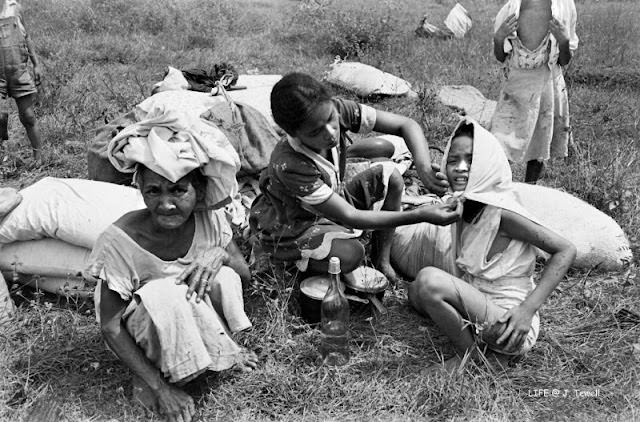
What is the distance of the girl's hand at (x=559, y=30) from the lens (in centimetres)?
385

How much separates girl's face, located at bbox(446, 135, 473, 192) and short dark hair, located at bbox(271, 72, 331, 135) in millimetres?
595

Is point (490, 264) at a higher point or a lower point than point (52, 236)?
higher

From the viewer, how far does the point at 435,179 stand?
2773 mm

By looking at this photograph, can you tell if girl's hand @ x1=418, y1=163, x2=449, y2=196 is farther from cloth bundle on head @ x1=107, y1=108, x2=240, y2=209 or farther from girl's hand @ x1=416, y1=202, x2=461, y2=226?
cloth bundle on head @ x1=107, y1=108, x2=240, y2=209

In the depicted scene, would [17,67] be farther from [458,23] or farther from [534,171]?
[458,23]

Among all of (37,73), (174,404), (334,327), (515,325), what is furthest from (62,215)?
(37,73)

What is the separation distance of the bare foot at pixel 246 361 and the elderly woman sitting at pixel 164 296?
2.8 inches

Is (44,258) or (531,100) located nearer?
(44,258)

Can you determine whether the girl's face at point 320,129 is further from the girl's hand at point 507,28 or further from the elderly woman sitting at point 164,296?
the girl's hand at point 507,28

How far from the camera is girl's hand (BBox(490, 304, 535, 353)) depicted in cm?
248

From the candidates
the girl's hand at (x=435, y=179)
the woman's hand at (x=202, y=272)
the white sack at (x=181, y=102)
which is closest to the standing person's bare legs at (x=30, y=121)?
the white sack at (x=181, y=102)

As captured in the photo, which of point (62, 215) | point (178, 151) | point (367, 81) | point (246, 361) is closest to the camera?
point (178, 151)

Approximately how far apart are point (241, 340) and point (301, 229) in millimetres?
616

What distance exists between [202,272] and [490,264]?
123 centimetres
